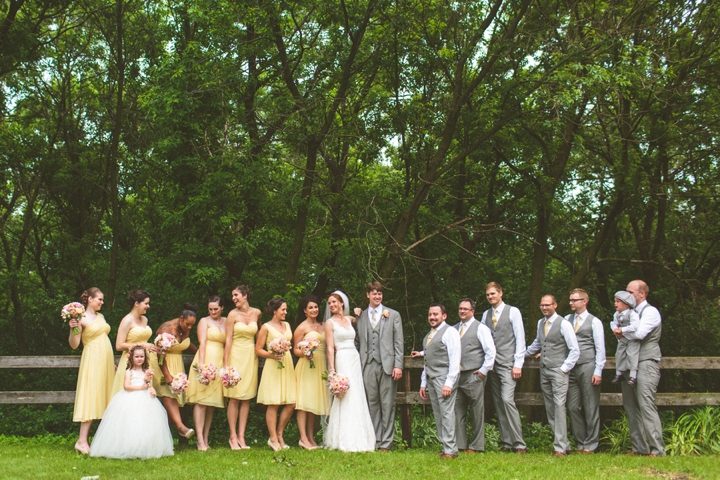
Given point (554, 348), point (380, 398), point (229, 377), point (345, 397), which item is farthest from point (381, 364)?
point (554, 348)

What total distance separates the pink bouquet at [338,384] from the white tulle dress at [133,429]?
200cm

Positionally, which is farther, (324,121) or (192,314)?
(324,121)

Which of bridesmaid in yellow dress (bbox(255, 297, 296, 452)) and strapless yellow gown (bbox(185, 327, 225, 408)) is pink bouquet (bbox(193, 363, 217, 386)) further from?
bridesmaid in yellow dress (bbox(255, 297, 296, 452))

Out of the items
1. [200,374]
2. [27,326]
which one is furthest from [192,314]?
[27,326]

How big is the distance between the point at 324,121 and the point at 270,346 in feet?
17.1

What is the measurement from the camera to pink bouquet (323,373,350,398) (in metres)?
8.11

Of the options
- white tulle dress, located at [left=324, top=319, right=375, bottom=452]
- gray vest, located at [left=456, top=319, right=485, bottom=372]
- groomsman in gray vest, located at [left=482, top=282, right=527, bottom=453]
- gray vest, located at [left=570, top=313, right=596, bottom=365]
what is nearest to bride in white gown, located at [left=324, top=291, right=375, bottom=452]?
white tulle dress, located at [left=324, top=319, right=375, bottom=452]

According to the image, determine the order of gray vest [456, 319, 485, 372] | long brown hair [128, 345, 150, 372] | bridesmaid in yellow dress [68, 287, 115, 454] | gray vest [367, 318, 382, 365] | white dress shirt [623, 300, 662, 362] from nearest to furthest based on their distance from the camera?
long brown hair [128, 345, 150, 372] → white dress shirt [623, 300, 662, 362] → bridesmaid in yellow dress [68, 287, 115, 454] → gray vest [456, 319, 485, 372] → gray vest [367, 318, 382, 365]

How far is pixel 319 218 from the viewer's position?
13.0 meters

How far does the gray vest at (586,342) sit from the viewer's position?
27.0 feet

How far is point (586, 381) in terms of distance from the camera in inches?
322

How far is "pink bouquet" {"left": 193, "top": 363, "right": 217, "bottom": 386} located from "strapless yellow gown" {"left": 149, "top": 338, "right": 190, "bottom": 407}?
53 centimetres

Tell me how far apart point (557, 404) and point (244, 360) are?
3.97 meters

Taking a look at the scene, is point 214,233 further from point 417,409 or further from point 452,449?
point 452,449
